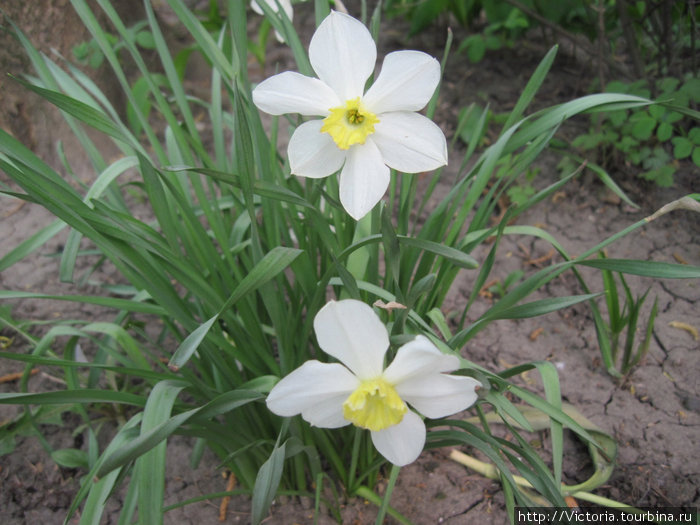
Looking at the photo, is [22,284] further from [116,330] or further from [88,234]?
[88,234]

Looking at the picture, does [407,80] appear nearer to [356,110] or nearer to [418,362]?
[356,110]

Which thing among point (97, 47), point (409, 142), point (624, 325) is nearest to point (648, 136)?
point (624, 325)

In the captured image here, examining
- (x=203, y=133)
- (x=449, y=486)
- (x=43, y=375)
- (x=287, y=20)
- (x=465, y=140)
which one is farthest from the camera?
(x=203, y=133)

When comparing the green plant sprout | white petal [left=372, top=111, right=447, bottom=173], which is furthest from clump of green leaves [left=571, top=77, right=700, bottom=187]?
white petal [left=372, top=111, right=447, bottom=173]

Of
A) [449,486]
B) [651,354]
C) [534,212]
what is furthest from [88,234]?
[534,212]

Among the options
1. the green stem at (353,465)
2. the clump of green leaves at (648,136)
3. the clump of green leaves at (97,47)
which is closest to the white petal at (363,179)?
the green stem at (353,465)
